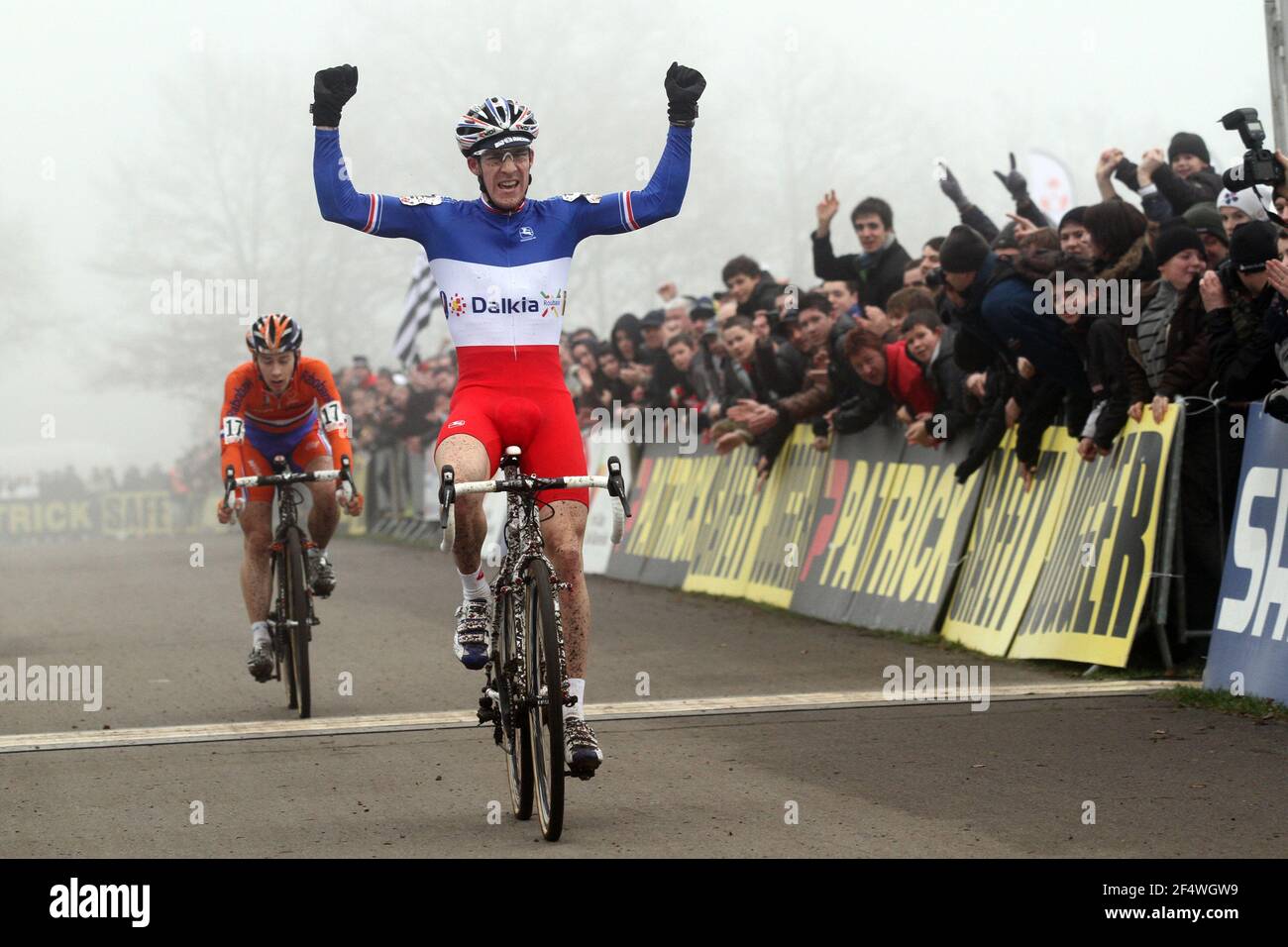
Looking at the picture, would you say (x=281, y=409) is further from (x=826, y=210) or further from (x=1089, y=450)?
(x=826, y=210)

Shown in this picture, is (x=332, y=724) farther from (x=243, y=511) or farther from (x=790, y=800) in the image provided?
(x=790, y=800)

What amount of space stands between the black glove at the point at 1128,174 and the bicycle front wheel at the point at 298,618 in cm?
597

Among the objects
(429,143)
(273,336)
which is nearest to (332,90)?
(273,336)

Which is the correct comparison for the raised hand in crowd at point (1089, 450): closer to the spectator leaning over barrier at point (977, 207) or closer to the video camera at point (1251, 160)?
the video camera at point (1251, 160)

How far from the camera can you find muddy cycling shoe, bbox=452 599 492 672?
24.8 ft

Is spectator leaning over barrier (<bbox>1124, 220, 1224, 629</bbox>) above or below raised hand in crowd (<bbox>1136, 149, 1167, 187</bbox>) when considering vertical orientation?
below

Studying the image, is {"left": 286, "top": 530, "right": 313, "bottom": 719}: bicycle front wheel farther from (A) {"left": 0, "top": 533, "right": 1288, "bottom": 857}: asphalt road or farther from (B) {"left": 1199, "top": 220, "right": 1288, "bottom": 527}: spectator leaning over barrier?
(B) {"left": 1199, "top": 220, "right": 1288, "bottom": 527}: spectator leaning over barrier

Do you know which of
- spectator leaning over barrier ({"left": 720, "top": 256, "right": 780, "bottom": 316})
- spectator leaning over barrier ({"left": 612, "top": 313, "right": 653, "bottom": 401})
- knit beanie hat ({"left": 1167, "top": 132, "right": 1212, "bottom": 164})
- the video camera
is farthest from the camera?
spectator leaning over barrier ({"left": 612, "top": 313, "right": 653, "bottom": 401})

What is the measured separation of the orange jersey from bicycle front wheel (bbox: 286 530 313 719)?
0.53 metres

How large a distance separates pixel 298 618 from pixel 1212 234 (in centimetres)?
529

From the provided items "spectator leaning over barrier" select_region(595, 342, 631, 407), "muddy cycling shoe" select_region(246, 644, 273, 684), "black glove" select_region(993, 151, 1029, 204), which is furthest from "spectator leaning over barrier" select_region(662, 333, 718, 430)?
"muddy cycling shoe" select_region(246, 644, 273, 684)

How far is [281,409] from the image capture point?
449 inches

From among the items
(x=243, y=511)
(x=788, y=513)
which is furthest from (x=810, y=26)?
(x=243, y=511)

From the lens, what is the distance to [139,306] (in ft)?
210
